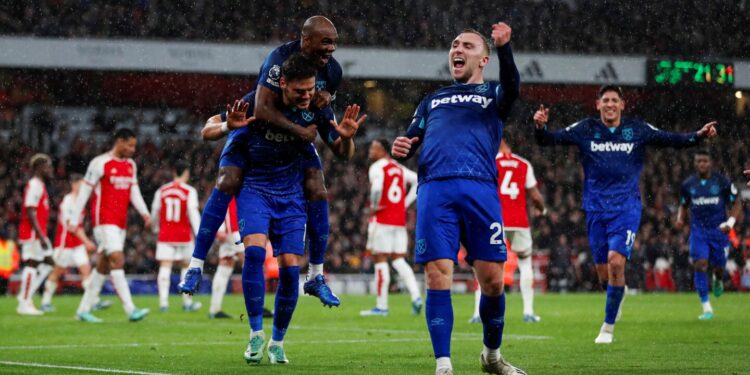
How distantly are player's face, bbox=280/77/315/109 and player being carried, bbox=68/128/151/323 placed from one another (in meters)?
6.45

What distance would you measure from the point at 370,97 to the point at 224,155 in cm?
3063

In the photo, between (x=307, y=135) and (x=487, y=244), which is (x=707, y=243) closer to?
→ (x=307, y=135)

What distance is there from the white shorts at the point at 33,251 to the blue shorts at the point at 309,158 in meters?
10.8

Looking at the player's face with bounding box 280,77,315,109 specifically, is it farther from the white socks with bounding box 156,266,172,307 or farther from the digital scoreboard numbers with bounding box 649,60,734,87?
the digital scoreboard numbers with bounding box 649,60,734,87

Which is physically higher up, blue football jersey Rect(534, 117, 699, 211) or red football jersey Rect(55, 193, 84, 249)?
blue football jersey Rect(534, 117, 699, 211)

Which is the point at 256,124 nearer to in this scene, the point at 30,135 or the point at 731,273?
the point at 731,273

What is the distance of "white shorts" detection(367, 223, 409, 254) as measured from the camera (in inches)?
679

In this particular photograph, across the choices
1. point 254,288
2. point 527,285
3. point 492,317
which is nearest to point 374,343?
point 254,288

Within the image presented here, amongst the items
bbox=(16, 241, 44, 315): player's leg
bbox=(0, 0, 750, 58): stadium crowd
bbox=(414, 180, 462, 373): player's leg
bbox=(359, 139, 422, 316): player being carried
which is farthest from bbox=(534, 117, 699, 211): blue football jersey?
bbox=(0, 0, 750, 58): stadium crowd

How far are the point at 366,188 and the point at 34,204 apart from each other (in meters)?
17.2

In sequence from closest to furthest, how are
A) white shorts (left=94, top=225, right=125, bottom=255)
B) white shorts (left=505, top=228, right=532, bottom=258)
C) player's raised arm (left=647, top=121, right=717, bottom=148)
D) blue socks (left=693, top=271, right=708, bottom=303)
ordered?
player's raised arm (left=647, top=121, right=717, bottom=148) → white shorts (left=94, top=225, right=125, bottom=255) → white shorts (left=505, top=228, right=532, bottom=258) → blue socks (left=693, top=271, right=708, bottom=303)

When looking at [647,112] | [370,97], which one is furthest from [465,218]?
[647,112]

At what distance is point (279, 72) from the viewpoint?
8.02 m

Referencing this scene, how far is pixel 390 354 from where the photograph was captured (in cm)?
926
